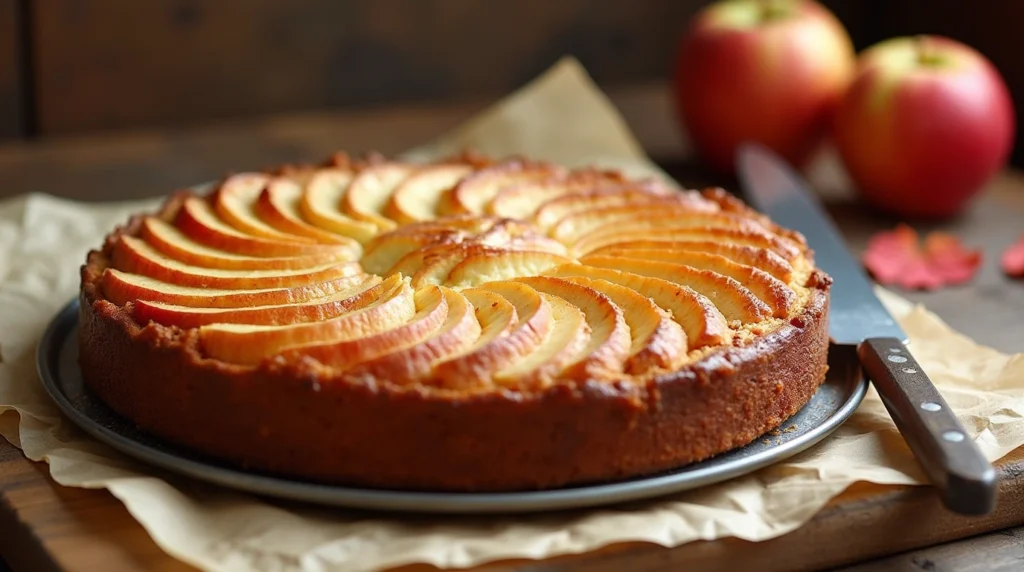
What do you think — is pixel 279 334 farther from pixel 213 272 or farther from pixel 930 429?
pixel 930 429

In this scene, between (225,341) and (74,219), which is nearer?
(225,341)

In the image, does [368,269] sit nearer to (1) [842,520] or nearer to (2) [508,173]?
(2) [508,173]

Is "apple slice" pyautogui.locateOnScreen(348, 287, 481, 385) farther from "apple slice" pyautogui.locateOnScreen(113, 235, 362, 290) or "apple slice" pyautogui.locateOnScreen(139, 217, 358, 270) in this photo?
"apple slice" pyautogui.locateOnScreen(139, 217, 358, 270)

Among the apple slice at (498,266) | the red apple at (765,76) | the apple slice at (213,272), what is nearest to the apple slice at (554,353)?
the apple slice at (498,266)

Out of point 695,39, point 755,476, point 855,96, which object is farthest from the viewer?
point 695,39

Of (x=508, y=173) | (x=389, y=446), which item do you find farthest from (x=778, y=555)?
(x=508, y=173)
